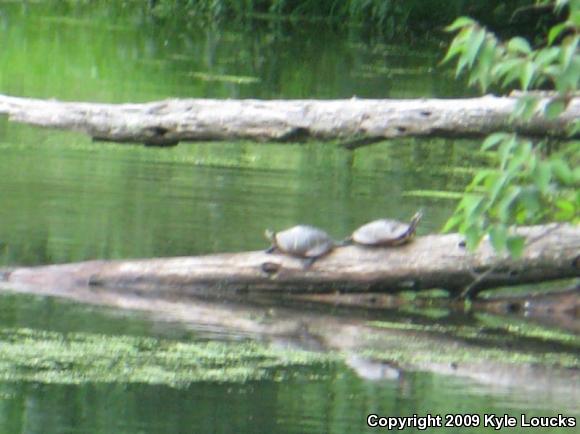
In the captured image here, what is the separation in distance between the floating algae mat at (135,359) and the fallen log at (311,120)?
3.36ft

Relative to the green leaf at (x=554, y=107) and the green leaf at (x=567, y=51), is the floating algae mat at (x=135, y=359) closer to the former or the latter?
the green leaf at (x=554, y=107)

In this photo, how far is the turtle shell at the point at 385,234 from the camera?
6531mm

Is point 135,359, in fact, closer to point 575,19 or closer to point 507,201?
point 507,201

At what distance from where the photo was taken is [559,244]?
6.45 metres

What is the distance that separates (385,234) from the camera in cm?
654

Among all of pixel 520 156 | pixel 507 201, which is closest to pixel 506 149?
pixel 520 156

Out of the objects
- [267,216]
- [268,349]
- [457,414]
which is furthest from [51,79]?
[457,414]

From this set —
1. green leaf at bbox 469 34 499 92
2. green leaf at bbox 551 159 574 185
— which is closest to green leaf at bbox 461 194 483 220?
green leaf at bbox 551 159 574 185

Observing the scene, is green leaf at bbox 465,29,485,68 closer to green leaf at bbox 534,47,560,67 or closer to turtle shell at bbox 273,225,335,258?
green leaf at bbox 534,47,560,67

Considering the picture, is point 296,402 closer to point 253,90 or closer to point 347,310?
point 347,310

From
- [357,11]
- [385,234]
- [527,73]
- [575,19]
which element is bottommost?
[357,11]

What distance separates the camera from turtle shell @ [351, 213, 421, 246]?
21.4ft

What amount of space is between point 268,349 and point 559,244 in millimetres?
1281

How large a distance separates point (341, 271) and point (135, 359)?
1.29 meters
